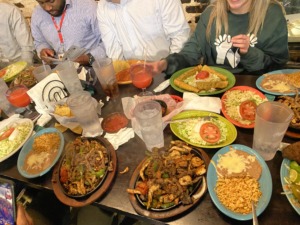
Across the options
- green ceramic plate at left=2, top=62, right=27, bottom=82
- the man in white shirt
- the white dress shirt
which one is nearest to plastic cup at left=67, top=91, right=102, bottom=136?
the man in white shirt

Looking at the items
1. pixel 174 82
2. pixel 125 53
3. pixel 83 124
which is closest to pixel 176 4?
pixel 125 53

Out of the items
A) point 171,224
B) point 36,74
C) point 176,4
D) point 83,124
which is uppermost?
point 176,4

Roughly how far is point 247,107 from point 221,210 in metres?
1.01

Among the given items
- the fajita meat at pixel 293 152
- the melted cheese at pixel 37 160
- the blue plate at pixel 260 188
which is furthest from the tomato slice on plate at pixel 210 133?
the melted cheese at pixel 37 160

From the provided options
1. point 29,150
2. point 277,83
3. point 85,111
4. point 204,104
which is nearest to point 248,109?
point 204,104

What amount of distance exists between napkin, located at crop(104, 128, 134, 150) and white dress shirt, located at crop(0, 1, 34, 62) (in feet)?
14.3

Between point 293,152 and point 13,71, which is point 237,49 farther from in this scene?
point 13,71

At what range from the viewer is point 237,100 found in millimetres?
1791

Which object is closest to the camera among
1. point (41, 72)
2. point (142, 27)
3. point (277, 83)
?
point (277, 83)

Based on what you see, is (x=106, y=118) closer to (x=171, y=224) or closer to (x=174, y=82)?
(x=174, y=82)

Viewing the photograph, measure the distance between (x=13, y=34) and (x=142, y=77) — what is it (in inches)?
180

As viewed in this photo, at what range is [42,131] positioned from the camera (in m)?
1.84

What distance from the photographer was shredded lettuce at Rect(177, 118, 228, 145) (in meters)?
1.50

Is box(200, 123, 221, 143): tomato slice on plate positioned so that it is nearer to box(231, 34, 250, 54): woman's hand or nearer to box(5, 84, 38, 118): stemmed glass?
box(231, 34, 250, 54): woman's hand
